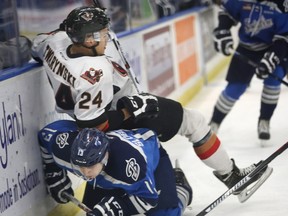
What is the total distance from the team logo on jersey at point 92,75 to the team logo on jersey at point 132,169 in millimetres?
297

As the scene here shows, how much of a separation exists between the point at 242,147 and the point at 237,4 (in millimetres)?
806

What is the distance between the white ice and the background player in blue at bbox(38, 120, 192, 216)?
315mm

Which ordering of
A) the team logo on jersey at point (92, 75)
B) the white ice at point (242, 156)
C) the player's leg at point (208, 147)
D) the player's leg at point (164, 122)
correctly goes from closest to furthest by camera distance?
the team logo on jersey at point (92, 75) < the player's leg at point (164, 122) < the player's leg at point (208, 147) < the white ice at point (242, 156)

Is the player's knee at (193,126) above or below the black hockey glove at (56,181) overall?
above

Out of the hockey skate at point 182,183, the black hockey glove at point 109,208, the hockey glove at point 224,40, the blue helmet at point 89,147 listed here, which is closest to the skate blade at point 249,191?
the hockey skate at point 182,183

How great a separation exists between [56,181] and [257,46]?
1616 millimetres

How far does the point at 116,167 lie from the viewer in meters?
2.32

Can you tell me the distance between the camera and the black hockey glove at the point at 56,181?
2.64 meters

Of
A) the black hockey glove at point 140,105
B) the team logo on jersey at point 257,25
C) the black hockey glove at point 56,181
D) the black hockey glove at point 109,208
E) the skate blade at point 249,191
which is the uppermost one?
the black hockey glove at point 140,105

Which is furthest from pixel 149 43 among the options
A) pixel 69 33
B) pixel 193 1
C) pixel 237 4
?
pixel 69 33

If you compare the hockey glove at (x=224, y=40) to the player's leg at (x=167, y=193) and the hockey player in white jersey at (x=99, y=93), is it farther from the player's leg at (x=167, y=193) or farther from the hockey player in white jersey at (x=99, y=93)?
the player's leg at (x=167, y=193)

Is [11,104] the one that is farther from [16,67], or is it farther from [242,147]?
[242,147]

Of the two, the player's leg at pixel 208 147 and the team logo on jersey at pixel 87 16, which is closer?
the team logo on jersey at pixel 87 16

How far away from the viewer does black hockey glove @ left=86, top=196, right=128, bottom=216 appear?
7.47ft
